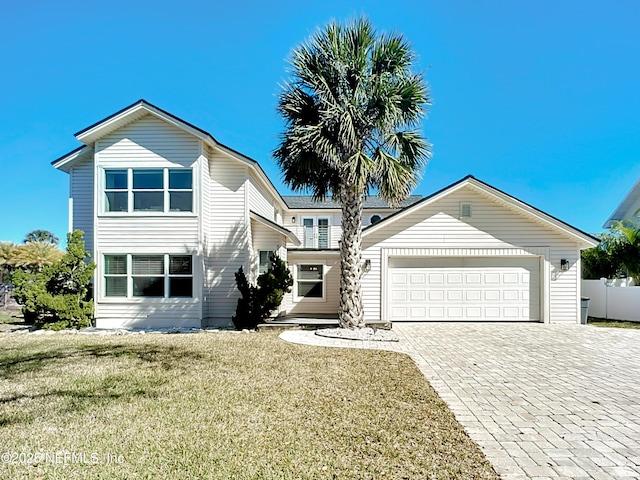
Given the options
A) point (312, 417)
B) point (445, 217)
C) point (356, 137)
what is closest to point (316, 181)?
point (356, 137)

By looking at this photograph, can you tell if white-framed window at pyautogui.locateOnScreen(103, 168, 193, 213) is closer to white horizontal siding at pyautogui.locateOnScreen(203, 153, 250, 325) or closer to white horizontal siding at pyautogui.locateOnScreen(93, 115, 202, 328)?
white horizontal siding at pyautogui.locateOnScreen(93, 115, 202, 328)

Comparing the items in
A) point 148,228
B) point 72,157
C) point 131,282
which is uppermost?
point 72,157

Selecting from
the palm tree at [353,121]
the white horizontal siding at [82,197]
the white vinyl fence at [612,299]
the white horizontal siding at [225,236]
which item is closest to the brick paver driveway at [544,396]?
the palm tree at [353,121]

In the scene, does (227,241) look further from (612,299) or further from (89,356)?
(612,299)

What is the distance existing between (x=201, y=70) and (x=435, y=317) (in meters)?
14.8

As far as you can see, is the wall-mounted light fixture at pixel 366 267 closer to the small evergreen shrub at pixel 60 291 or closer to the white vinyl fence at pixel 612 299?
the small evergreen shrub at pixel 60 291

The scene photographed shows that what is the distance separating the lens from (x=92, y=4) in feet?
39.3

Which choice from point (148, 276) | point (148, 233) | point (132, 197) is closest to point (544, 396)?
point (148, 276)

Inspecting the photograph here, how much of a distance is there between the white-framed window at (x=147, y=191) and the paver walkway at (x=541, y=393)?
654 cm

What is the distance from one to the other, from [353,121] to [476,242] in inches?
281

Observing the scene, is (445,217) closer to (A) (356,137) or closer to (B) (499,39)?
(A) (356,137)

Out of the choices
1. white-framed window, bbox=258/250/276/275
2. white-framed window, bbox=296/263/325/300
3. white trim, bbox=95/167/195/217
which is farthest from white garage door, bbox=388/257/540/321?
white trim, bbox=95/167/195/217

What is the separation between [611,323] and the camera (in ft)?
48.7

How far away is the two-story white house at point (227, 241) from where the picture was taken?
13656 mm
